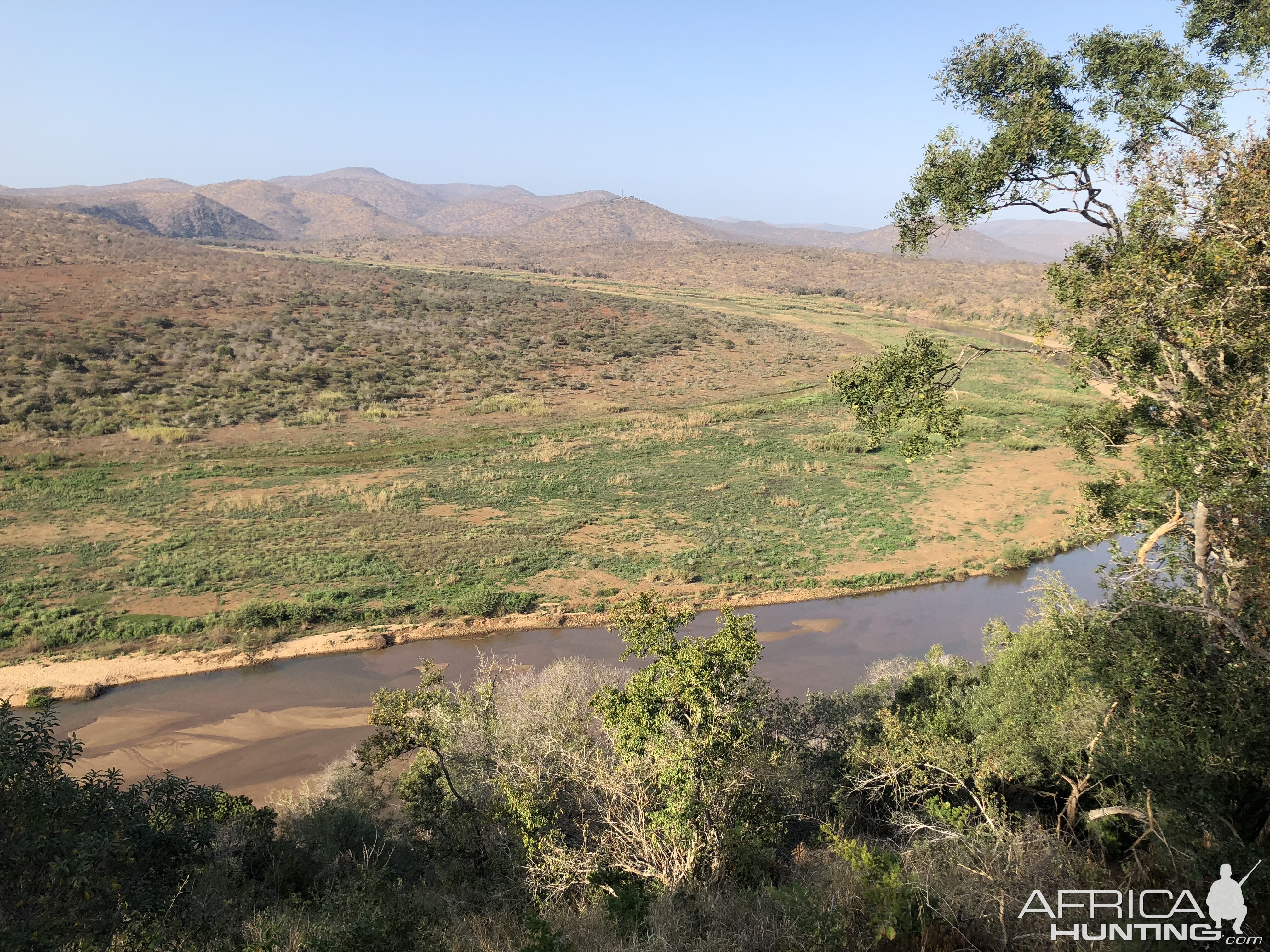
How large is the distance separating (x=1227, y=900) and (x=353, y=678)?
1924 centimetres

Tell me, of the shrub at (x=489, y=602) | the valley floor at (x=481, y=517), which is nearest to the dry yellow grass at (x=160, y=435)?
the valley floor at (x=481, y=517)

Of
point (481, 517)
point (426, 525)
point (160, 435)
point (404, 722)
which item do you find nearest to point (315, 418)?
point (160, 435)

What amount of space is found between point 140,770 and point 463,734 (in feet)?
29.4

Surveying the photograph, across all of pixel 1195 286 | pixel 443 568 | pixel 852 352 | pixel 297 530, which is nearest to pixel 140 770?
pixel 443 568

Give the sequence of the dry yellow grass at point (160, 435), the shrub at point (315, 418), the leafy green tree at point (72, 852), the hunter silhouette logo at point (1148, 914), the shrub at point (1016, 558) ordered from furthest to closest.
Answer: the shrub at point (315, 418) → the dry yellow grass at point (160, 435) → the shrub at point (1016, 558) → the leafy green tree at point (72, 852) → the hunter silhouette logo at point (1148, 914)

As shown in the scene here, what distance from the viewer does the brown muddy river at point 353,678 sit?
16906mm

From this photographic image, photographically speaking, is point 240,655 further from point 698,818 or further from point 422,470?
point 422,470

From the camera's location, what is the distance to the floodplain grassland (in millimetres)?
24641

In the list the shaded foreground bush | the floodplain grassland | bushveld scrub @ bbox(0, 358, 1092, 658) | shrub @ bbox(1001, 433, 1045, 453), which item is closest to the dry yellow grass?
the floodplain grassland

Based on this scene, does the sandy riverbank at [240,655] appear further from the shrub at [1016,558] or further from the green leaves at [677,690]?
the green leaves at [677,690]

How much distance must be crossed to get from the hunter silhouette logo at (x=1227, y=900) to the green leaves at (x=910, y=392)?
4.77 m

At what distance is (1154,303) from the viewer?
6.52 meters

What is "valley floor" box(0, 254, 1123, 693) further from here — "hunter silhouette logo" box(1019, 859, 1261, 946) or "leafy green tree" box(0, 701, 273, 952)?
"hunter silhouette logo" box(1019, 859, 1261, 946)

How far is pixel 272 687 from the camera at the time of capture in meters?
20.0
